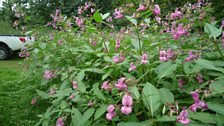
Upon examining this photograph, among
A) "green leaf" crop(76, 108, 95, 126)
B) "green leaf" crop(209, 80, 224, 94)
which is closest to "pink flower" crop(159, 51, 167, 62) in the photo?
"green leaf" crop(209, 80, 224, 94)

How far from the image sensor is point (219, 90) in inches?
52.8

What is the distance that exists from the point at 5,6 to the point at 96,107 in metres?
21.0

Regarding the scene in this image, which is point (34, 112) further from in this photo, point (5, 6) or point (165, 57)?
point (5, 6)

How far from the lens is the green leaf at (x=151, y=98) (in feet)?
4.38

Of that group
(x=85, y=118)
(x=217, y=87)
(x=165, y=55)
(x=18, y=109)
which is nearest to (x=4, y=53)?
(x=18, y=109)

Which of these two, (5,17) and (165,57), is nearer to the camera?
(165,57)

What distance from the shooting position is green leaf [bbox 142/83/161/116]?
134 centimetres

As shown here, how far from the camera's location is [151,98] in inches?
54.5

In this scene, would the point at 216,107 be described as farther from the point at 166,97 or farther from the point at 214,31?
the point at 214,31

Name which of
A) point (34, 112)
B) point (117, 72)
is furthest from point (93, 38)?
point (117, 72)

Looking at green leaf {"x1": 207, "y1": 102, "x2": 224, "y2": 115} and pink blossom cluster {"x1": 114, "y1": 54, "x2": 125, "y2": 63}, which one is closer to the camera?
green leaf {"x1": 207, "y1": 102, "x2": 224, "y2": 115}

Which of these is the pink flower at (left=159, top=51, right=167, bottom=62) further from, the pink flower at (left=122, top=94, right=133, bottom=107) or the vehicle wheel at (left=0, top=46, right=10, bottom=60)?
the vehicle wheel at (left=0, top=46, right=10, bottom=60)

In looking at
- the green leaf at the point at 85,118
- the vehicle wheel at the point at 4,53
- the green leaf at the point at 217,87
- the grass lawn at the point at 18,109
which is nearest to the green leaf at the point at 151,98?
the green leaf at the point at 217,87

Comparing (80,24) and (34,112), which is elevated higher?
(80,24)
